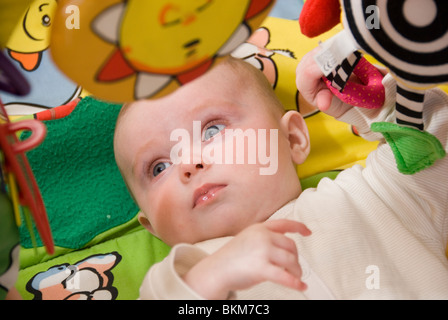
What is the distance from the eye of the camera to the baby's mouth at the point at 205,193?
0.68 metres

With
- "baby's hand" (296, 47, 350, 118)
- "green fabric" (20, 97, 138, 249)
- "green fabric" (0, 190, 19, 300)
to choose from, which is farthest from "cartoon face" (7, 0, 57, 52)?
"green fabric" (0, 190, 19, 300)

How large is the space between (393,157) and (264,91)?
0.22 meters

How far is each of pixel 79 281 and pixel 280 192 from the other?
13.2 inches

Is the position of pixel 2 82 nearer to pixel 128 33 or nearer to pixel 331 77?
pixel 128 33

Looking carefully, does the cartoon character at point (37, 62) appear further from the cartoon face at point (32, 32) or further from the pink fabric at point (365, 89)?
the pink fabric at point (365, 89)

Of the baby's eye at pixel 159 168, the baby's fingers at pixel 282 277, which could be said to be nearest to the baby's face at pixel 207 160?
the baby's eye at pixel 159 168

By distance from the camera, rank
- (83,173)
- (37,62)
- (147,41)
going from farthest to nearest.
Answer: (37,62) → (83,173) → (147,41)

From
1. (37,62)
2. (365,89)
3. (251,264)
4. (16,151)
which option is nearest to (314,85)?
(365,89)

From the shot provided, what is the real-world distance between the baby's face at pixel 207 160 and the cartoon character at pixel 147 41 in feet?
0.82

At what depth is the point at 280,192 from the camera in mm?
734

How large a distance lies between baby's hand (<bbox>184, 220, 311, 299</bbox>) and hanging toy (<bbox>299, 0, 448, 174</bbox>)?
0.19 meters

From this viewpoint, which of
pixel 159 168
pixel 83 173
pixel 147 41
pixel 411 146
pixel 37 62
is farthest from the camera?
pixel 37 62

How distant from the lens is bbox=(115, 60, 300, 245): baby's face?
0.69 meters

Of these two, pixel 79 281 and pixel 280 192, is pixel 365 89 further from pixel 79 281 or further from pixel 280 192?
pixel 79 281
